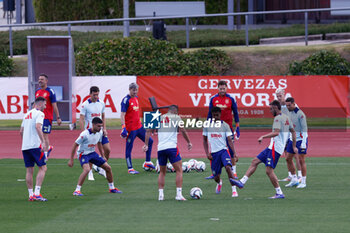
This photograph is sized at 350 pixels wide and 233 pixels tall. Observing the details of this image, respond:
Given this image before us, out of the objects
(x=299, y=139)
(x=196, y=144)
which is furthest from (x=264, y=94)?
(x=299, y=139)

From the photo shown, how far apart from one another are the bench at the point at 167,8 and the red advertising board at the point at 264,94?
1576 centimetres

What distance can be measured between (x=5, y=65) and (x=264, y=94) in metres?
14.2


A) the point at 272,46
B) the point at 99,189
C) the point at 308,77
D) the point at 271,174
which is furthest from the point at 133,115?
the point at 272,46

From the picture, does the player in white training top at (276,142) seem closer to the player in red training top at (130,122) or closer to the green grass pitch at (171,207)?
the green grass pitch at (171,207)

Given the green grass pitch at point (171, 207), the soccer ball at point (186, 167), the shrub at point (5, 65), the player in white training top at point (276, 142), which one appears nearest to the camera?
the green grass pitch at point (171, 207)

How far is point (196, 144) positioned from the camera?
24.3 m

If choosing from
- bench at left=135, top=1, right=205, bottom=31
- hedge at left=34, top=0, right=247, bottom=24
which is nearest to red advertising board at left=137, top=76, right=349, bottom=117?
bench at left=135, top=1, right=205, bottom=31

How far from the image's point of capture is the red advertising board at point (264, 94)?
29016 mm

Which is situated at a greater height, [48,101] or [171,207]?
[48,101]

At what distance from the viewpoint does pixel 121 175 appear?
677 inches

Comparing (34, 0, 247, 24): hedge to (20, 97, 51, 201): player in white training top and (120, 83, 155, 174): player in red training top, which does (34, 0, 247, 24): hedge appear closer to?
(120, 83, 155, 174): player in red training top

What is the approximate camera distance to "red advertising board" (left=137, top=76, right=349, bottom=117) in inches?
1142

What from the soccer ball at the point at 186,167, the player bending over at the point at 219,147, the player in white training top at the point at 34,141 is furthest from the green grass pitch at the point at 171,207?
the player bending over at the point at 219,147

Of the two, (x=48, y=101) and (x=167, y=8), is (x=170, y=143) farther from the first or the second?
(x=167, y=8)
